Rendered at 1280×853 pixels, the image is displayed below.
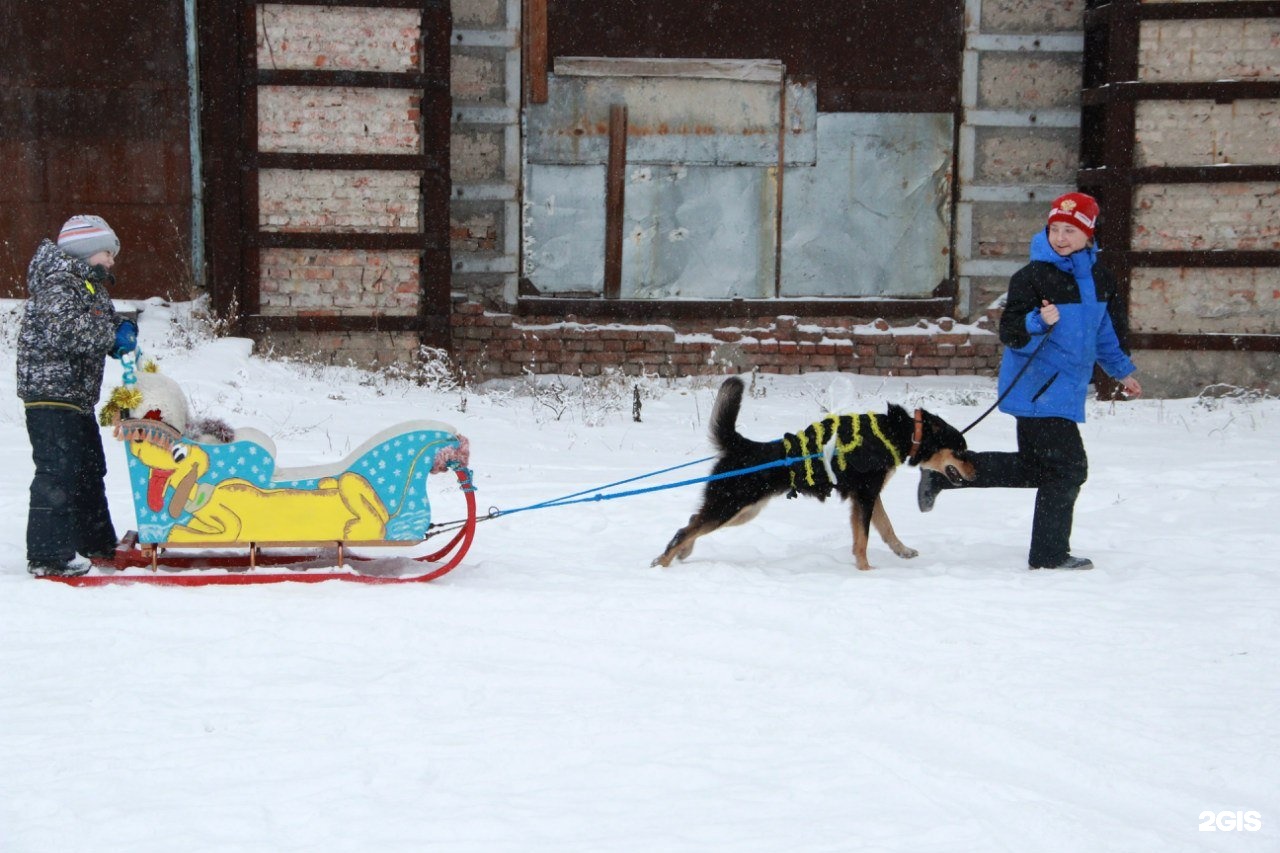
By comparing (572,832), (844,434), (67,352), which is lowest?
(572,832)

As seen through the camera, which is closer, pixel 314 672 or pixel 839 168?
pixel 314 672

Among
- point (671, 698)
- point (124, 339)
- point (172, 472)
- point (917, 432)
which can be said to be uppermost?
point (124, 339)

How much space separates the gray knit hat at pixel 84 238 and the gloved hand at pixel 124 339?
29 cm

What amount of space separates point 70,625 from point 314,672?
0.99 meters

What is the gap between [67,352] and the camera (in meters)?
4.69

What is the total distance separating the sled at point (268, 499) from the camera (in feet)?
15.2

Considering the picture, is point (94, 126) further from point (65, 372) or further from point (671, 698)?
point (671, 698)

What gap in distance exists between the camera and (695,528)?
5098 millimetres

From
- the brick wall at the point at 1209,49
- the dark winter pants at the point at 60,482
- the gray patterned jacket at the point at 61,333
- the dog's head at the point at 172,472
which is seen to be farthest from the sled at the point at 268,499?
the brick wall at the point at 1209,49

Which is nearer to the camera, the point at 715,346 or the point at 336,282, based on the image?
the point at 336,282

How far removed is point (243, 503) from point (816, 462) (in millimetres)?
2244

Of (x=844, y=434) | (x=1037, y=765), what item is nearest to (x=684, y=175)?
(x=844, y=434)

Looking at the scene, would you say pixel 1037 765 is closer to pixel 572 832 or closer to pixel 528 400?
pixel 572 832

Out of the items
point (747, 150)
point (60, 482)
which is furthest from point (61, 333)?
point (747, 150)
